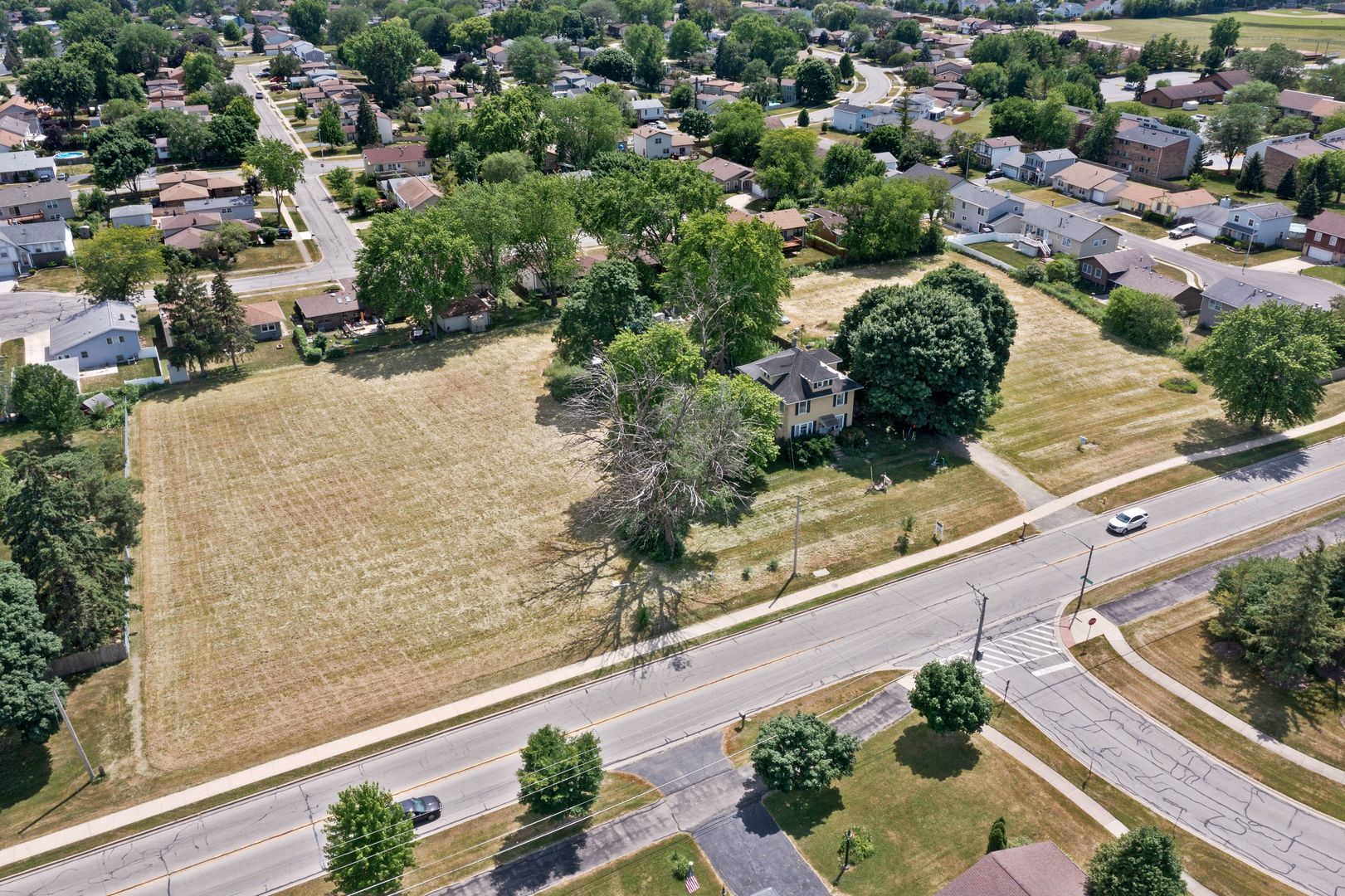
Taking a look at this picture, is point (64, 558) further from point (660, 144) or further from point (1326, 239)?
point (1326, 239)

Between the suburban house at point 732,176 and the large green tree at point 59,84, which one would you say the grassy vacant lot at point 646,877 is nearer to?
the suburban house at point 732,176

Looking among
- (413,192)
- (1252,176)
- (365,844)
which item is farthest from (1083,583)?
(1252,176)

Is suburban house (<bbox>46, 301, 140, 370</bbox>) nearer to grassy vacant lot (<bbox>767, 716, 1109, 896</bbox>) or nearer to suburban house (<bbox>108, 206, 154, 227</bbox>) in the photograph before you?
suburban house (<bbox>108, 206, 154, 227</bbox>)

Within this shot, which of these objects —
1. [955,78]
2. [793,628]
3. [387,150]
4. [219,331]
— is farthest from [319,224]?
[955,78]

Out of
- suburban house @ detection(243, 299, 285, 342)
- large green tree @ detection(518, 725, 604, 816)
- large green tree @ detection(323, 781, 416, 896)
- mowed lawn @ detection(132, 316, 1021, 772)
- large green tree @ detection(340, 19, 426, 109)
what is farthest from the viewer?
large green tree @ detection(340, 19, 426, 109)

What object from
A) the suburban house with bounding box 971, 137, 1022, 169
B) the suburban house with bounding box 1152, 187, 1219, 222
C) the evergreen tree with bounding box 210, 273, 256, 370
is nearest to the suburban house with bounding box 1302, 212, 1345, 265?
the suburban house with bounding box 1152, 187, 1219, 222

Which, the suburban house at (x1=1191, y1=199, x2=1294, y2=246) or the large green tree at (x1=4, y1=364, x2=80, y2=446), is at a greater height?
the large green tree at (x1=4, y1=364, x2=80, y2=446)
